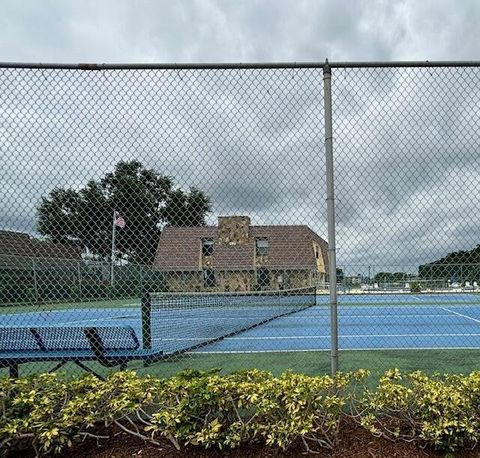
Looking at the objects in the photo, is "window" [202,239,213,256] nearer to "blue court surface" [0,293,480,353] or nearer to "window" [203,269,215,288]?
"window" [203,269,215,288]

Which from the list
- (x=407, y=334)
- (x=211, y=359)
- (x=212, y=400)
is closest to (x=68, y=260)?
(x=211, y=359)

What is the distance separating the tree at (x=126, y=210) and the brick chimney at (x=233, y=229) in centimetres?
19

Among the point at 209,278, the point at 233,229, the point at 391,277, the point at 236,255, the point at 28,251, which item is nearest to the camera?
Answer: the point at 233,229

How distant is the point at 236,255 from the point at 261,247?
0.47 metres

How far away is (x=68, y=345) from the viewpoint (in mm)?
5863

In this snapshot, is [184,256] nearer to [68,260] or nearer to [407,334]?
[68,260]

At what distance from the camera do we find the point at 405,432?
142 inches

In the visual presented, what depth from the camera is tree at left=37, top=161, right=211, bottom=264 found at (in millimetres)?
4602

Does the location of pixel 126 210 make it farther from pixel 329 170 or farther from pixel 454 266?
pixel 454 266

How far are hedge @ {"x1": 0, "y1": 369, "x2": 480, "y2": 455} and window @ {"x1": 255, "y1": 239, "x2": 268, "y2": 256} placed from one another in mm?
1387

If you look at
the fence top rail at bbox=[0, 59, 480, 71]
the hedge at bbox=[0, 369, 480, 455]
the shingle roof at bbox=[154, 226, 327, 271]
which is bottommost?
the hedge at bbox=[0, 369, 480, 455]

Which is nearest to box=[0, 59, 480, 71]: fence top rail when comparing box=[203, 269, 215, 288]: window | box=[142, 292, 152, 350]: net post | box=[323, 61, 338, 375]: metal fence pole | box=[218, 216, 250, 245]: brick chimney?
box=[323, 61, 338, 375]: metal fence pole

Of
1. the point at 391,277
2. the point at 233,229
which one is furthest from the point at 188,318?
the point at 391,277

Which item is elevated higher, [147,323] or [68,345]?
[147,323]
